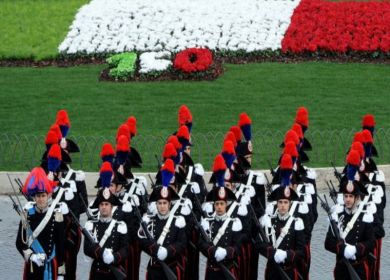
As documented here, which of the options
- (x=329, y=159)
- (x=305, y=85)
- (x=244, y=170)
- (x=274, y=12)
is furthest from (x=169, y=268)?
(x=274, y=12)

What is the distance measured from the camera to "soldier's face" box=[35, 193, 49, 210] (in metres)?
13.7

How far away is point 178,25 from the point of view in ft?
98.3

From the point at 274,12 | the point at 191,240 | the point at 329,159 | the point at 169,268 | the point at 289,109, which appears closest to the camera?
the point at 169,268

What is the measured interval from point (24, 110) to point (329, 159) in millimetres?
6698

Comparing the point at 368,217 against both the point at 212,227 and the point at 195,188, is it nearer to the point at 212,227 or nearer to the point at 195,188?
the point at 212,227

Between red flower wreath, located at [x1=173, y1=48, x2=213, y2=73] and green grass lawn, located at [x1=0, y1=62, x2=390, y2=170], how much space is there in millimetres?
397

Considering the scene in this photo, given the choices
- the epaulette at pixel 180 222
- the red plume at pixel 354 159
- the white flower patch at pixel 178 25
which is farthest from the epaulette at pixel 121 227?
the white flower patch at pixel 178 25

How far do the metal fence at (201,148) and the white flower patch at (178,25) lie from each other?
19.9 feet

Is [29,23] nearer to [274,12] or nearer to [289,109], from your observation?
[274,12]

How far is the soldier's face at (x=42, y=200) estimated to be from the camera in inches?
538

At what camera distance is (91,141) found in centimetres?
2305

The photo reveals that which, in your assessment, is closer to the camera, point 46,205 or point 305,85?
point 46,205

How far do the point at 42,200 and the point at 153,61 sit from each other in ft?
46.4

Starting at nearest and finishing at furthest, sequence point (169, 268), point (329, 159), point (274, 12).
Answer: point (169, 268), point (329, 159), point (274, 12)
